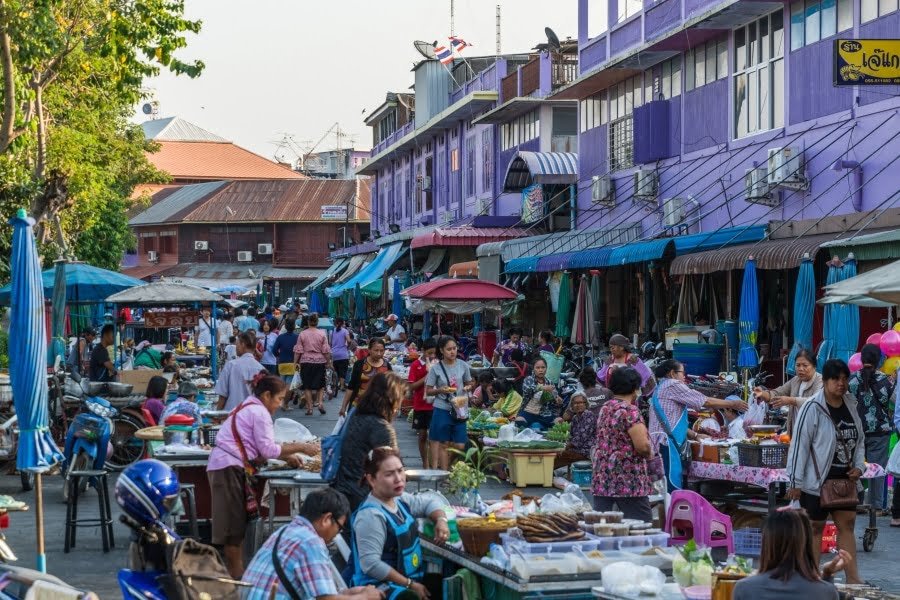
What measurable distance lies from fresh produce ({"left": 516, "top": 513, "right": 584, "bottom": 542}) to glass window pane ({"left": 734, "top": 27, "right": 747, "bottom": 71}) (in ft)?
50.2

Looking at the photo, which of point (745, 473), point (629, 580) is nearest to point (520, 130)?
point (745, 473)

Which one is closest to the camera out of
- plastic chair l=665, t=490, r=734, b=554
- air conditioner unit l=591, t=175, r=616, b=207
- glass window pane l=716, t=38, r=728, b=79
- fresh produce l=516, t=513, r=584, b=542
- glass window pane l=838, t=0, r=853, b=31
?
fresh produce l=516, t=513, r=584, b=542

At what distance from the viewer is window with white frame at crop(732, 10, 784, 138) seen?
2073cm

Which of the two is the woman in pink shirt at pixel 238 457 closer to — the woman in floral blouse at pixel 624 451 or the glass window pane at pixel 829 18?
the woman in floral blouse at pixel 624 451

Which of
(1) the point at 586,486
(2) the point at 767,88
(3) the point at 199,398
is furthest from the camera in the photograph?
(2) the point at 767,88

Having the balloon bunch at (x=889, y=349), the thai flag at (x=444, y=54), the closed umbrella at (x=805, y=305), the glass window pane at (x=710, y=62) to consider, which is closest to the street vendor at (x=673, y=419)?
the balloon bunch at (x=889, y=349)

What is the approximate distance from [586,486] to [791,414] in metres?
3.56

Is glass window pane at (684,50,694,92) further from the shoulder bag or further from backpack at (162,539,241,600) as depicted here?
backpack at (162,539,241,600)

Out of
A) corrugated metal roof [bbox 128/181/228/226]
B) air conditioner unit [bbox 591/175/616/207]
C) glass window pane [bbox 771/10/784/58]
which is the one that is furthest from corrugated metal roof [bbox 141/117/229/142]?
glass window pane [bbox 771/10/784/58]

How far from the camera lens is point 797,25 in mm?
20000

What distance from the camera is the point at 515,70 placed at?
125 ft

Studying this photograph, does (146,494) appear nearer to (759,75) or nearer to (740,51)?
(759,75)

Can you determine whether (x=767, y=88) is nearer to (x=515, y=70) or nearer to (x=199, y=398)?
(x=199, y=398)

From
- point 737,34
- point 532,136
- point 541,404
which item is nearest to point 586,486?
point 541,404
